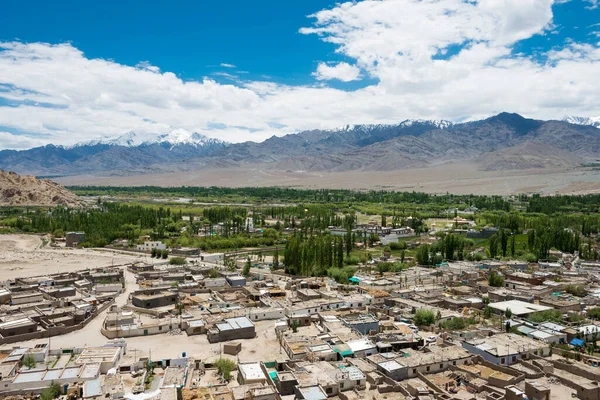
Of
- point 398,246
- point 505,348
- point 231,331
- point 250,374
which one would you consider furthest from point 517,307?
point 398,246

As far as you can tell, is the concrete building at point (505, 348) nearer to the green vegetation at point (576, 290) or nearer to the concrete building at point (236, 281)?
the green vegetation at point (576, 290)

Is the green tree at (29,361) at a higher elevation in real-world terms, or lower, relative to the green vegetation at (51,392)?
higher

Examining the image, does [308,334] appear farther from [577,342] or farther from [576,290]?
[576,290]

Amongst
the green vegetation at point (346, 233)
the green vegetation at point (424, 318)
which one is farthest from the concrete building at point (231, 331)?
the green vegetation at point (346, 233)

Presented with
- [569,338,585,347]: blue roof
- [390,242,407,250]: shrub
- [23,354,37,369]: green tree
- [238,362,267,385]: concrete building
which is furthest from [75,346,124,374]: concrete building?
[390,242,407,250]: shrub

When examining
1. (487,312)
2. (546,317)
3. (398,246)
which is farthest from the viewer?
(398,246)

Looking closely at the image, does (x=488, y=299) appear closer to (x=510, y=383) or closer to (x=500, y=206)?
(x=510, y=383)

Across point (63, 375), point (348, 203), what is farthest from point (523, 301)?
point (348, 203)
